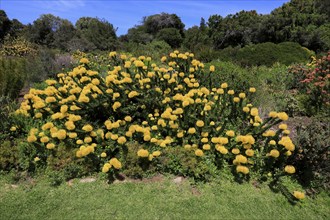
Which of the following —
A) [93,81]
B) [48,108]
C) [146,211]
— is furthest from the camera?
[48,108]

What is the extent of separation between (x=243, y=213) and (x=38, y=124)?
367 cm

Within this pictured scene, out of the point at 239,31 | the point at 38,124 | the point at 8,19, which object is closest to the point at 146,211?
the point at 38,124

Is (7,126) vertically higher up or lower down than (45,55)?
lower down

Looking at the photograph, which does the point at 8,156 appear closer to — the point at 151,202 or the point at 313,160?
the point at 151,202

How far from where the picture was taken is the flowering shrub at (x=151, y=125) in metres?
3.78

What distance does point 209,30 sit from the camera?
38031mm

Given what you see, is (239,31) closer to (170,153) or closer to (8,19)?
(8,19)

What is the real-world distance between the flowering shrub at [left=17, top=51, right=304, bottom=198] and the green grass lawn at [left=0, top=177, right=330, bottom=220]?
1.12 feet

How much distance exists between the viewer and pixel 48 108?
4754 mm

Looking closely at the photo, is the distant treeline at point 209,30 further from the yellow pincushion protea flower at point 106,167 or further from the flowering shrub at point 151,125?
the yellow pincushion protea flower at point 106,167

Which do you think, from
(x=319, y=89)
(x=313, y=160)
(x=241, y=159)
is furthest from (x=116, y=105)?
(x=319, y=89)

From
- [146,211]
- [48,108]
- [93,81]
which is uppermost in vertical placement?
[93,81]

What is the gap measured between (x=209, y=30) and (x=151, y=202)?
123ft

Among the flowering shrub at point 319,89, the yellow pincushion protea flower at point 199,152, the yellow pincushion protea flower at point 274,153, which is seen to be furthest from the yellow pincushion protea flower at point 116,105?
the flowering shrub at point 319,89
